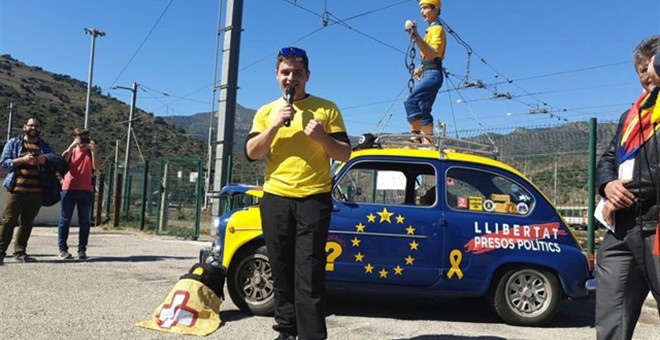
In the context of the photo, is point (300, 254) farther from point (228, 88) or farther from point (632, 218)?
point (228, 88)

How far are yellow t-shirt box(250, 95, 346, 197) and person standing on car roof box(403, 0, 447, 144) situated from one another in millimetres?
3745

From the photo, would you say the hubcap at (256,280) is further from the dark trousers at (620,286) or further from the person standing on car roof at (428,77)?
the dark trousers at (620,286)

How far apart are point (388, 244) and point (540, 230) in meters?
1.57

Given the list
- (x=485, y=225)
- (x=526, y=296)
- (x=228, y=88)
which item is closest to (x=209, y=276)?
(x=485, y=225)

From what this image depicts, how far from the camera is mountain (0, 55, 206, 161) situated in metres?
58.6

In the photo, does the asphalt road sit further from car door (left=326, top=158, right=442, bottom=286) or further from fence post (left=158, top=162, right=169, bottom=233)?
fence post (left=158, top=162, right=169, bottom=233)

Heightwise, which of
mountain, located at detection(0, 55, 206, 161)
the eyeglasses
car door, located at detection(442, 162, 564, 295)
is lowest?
car door, located at detection(442, 162, 564, 295)

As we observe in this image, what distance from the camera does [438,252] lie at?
548 cm

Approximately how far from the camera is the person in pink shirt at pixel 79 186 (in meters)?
8.41

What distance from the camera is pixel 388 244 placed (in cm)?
548

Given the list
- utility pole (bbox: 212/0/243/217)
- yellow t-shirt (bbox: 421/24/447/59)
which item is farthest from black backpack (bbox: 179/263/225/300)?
utility pole (bbox: 212/0/243/217)

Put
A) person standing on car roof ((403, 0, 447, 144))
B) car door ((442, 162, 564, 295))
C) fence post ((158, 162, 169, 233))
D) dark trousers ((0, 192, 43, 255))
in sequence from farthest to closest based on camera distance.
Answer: fence post ((158, 162, 169, 233)), dark trousers ((0, 192, 43, 255)), person standing on car roof ((403, 0, 447, 144)), car door ((442, 162, 564, 295))

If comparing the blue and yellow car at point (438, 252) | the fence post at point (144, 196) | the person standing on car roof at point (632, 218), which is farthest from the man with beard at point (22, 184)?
the fence post at point (144, 196)

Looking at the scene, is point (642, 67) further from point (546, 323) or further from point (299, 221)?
point (546, 323)
